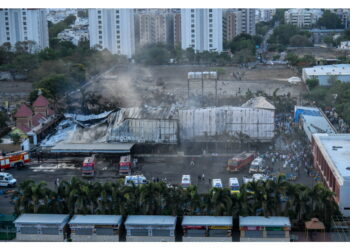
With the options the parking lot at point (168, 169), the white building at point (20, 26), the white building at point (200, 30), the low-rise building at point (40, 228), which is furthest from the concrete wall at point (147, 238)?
the white building at point (20, 26)

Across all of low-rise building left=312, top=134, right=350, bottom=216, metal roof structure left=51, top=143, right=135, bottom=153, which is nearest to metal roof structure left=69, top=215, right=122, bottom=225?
low-rise building left=312, top=134, right=350, bottom=216

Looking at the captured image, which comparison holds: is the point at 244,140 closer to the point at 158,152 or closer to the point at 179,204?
the point at 158,152

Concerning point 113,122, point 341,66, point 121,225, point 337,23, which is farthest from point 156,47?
point 121,225

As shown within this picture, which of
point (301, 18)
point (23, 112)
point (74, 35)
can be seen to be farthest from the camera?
point (301, 18)

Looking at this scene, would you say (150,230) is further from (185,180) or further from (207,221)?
(185,180)

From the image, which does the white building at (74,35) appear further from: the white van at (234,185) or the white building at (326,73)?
the white van at (234,185)

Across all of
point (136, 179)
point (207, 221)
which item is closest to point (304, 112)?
point (136, 179)
